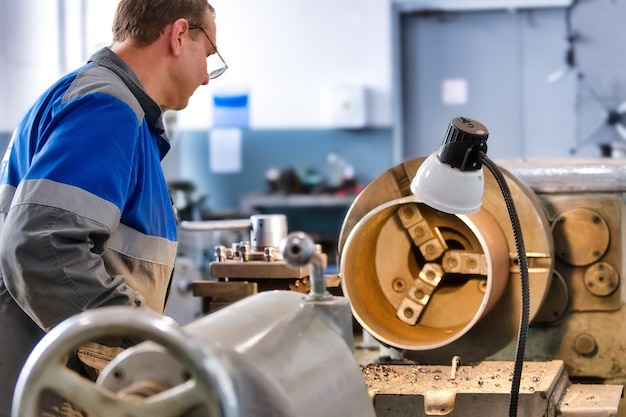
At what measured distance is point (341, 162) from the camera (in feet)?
16.5

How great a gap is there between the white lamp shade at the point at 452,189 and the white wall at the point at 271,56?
146 inches

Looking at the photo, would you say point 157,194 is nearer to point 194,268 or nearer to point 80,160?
point 80,160

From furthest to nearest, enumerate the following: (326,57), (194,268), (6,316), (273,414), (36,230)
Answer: (326,57)
(194,268)
(6,316)
(36,230)
(273,414)

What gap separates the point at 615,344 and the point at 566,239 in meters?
0.21

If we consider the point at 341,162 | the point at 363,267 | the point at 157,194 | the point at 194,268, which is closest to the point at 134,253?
the point at 157,194

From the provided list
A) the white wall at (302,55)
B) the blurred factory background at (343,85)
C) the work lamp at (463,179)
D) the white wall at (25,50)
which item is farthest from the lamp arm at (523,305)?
the white wall at (25,50)

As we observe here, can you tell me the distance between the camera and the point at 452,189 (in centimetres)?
121

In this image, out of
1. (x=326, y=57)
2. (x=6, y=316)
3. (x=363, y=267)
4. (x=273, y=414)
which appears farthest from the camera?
(x=326, y=57)

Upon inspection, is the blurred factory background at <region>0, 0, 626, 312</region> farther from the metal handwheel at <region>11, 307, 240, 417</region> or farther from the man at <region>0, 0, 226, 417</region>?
the metal handwheel at <region>11, 307, 240, 417</region>

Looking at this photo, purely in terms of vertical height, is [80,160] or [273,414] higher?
[80,160]

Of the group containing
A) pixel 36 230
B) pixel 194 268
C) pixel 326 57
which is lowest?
pixel 194 268

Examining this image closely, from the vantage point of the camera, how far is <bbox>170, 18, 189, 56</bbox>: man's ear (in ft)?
4.96

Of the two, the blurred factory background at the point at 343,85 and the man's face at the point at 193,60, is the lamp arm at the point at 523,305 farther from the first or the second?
the blurred factory background at the point at 343,85

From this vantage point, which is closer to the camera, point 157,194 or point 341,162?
point 157,194
